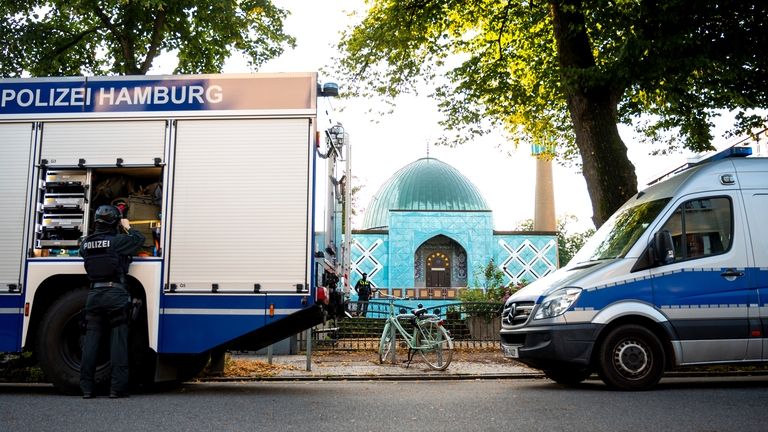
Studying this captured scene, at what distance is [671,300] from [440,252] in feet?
121

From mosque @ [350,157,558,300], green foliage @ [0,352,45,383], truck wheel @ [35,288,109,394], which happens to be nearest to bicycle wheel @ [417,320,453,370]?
truck wheel @ [35,288,109,394]

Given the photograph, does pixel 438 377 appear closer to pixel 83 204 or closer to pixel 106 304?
pixel 106 304

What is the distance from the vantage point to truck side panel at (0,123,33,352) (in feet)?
27.3

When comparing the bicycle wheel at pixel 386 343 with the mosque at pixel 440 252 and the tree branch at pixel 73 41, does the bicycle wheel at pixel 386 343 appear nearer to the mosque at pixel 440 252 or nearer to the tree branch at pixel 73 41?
the tree branch at pixel 73 41

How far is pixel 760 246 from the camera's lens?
834 cm

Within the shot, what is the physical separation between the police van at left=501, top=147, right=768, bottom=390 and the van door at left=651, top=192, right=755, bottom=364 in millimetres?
11

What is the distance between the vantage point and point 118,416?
247 inches

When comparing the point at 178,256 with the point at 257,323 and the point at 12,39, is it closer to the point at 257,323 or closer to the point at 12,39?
the point at 257,323

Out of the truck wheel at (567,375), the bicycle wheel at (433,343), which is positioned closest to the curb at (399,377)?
the bicycle wheel at (433,343)

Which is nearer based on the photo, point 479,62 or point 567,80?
point 567,80

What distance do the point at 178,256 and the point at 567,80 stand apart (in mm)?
7121

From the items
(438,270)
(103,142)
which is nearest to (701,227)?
(103,142)

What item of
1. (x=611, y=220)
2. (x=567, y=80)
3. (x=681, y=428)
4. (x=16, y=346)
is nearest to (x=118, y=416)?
(x=16, y=346)

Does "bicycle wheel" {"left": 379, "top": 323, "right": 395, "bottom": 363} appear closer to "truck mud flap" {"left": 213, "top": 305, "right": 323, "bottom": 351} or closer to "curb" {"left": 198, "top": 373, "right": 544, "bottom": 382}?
"curb" {"left": 198, "top": 373, "right": 544, "bottom": 382}
